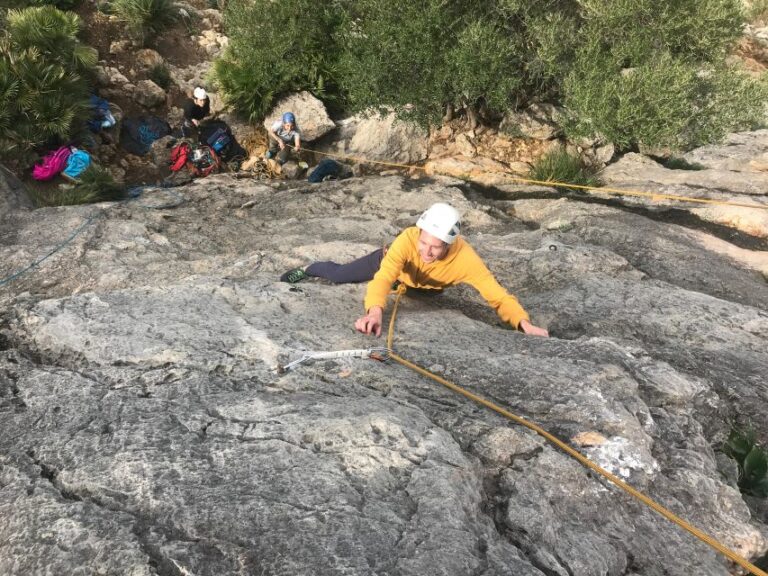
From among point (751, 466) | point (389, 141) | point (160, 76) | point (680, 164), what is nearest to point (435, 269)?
point (751, 466)

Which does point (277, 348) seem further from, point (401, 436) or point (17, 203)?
point (17, 203)

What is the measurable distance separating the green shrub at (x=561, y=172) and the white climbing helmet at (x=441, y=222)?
7.22m

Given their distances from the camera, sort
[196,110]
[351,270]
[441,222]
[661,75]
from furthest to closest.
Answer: [196,110] < [661,75] < [351,270] < [441,222]

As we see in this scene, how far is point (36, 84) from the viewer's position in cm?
1007

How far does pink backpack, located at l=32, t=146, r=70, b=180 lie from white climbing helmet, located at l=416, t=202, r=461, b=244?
949 cm

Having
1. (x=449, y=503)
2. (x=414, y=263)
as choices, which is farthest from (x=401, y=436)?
(x=414, y=263)

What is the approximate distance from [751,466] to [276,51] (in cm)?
1311

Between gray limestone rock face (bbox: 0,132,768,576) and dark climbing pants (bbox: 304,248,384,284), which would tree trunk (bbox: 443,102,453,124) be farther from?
dark climbing pants (bbox: 304,248,384,284)

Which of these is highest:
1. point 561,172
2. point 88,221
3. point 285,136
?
point 285,136

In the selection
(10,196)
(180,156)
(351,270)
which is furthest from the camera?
(180,156)

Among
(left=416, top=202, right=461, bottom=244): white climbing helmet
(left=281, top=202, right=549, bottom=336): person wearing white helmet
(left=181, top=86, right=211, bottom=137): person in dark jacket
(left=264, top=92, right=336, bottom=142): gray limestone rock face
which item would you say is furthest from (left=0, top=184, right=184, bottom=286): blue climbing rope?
(left=416, top=202, right=461, bottom=244): white climbing helmet

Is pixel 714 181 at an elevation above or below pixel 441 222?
below

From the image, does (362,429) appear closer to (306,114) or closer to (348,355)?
(348,355)

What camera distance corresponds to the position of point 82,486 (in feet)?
7.45
